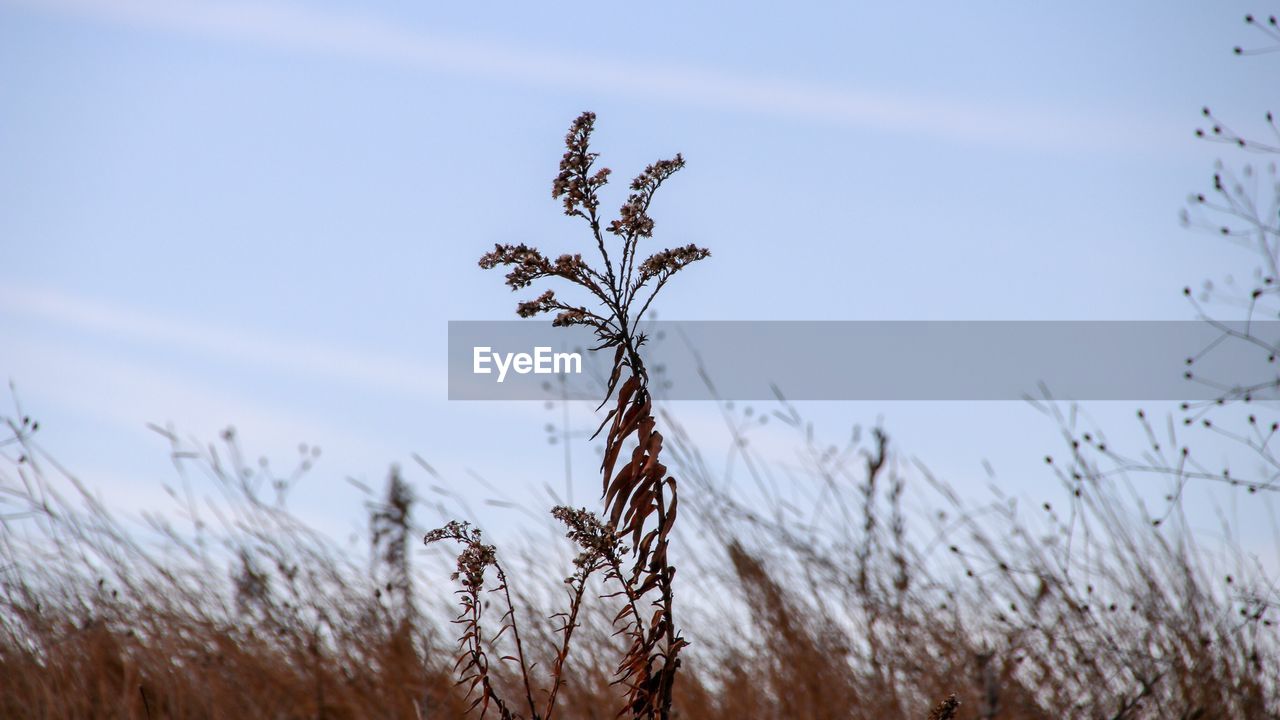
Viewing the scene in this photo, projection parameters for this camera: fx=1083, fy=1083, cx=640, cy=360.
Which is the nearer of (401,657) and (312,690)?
(312,690)

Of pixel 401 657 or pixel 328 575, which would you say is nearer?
pixel 401 657

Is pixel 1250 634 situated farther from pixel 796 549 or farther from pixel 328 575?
pixel 328 575

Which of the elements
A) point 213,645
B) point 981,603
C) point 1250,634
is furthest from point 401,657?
point 1250,634

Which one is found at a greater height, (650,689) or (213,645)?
(213,645)

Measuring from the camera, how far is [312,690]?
387 centimetres

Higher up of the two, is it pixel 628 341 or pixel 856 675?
pixel 628 341

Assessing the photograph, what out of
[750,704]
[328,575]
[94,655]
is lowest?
[750,704]

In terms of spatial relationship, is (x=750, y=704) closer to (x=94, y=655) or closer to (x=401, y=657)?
(x=401, y=657)

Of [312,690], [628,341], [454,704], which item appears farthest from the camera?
[312,690]

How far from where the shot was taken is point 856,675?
4.10 metres

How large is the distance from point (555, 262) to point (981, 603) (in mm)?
3440

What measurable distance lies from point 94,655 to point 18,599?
44cm

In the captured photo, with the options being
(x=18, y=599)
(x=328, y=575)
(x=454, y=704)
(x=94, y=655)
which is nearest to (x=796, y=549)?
(x=454, y=704)

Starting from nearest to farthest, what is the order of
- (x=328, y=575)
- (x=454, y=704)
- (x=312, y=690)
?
(x=454, y=704)
(x=312, y=690)
(x=328, y=575)
